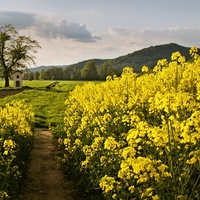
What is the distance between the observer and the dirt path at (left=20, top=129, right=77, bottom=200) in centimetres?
954

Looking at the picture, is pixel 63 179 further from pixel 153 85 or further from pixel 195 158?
pixel 195 158

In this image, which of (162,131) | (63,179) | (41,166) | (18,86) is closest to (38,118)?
(41,166)

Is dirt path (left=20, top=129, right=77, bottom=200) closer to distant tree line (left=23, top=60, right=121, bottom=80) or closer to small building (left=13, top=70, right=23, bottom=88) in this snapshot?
small building (left=13, top=70, right=23, bottom=88)

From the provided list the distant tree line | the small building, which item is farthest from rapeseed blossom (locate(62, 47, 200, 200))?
the distant tree line

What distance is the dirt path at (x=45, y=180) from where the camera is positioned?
31.3 feet

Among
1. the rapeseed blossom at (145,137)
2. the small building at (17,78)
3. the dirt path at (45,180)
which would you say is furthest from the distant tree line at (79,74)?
the rapeseed blossom at (145,137)

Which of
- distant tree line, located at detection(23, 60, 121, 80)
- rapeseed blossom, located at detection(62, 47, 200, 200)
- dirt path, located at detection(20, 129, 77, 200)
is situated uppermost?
distant tree line, located at detection(23, 60, 121, 80)

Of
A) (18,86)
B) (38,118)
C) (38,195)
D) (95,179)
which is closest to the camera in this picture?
(95,179)

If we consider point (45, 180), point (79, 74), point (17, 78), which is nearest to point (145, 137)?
point (45, 180)

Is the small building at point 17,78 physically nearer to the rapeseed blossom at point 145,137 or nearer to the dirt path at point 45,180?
the rapeseed blossom at point 145,137

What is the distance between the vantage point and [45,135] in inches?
701

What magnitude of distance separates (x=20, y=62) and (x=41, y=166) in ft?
143

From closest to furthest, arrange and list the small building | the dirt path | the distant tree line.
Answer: the dirt path → the small building → the distant tree line

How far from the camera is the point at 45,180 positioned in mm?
10828
